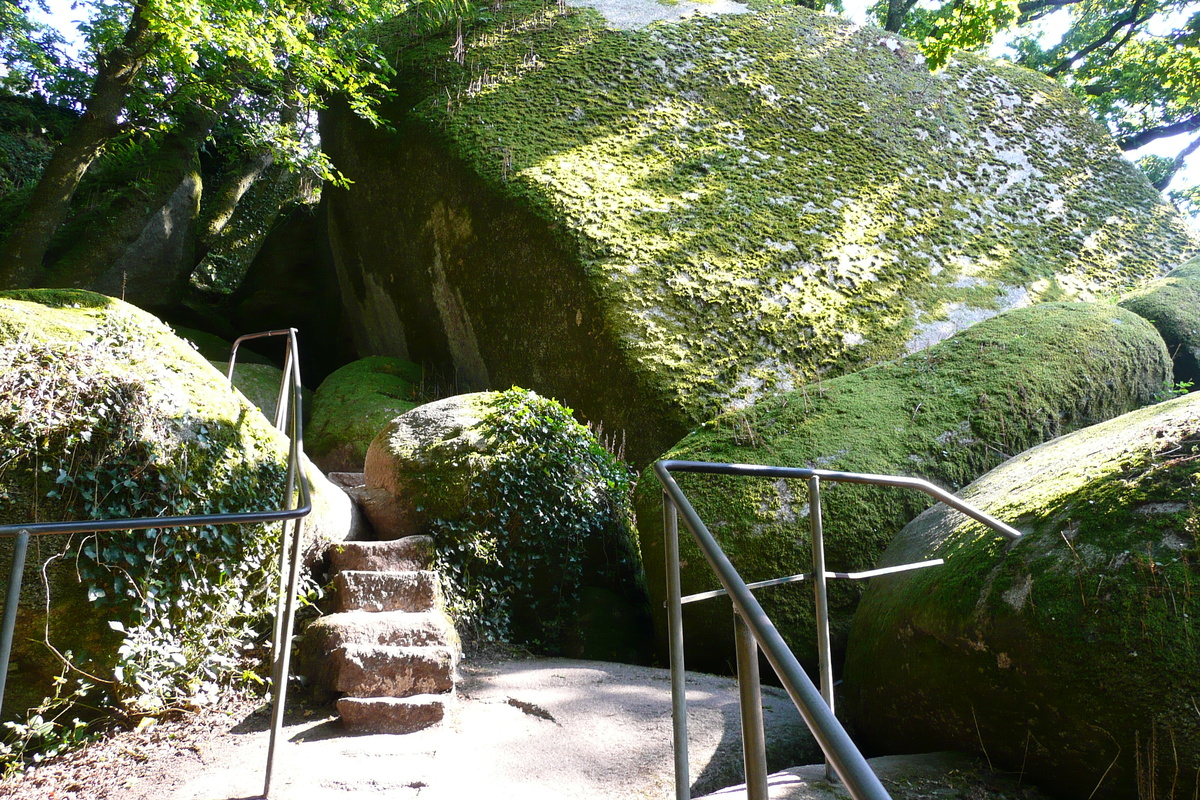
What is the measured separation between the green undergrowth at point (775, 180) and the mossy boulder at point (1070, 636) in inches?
134

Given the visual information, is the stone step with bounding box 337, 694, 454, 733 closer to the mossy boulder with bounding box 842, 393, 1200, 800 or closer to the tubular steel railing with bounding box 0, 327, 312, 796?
the tubular steel railing with bounding box 0, 327, 312, 796

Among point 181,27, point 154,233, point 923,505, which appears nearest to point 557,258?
point 181,27

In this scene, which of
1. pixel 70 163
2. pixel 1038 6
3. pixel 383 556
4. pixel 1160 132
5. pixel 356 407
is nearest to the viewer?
pixel 383 556

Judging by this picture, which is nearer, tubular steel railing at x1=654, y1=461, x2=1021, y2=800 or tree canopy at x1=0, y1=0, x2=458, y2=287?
tubular steel railing at x1=654, y1=461, x2=1021, y2=800

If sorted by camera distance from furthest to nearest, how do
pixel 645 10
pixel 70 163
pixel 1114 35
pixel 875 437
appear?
pixel 1114 35
pixel 645 10
pixel 70 163
pixel 875 437

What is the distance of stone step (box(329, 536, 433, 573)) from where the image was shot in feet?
14.7

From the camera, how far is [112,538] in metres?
3.42

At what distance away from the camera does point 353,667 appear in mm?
3582

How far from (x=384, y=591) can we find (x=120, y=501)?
145cm

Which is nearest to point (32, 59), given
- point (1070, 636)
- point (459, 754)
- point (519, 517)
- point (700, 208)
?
point (700, 208)

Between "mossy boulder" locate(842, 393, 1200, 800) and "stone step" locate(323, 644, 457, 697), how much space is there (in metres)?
2.05

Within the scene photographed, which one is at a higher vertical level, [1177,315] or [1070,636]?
[1177,315]

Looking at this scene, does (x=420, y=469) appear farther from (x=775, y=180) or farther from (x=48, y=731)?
(x=775, y=180)

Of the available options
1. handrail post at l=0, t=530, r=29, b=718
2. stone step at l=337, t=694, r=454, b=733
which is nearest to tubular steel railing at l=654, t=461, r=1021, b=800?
handrail post at l=0, t=530, r=29, b=718
